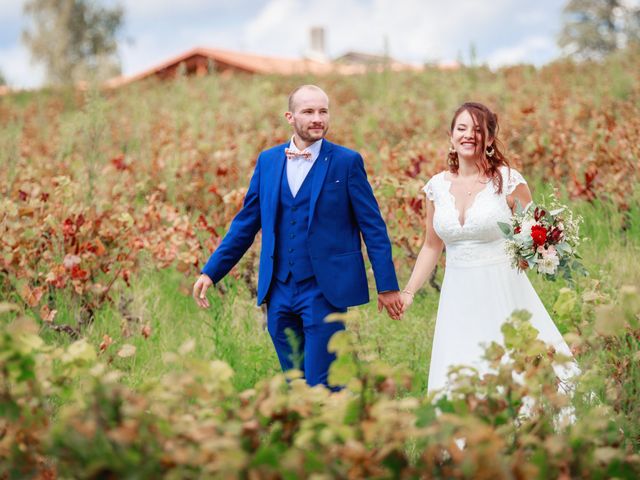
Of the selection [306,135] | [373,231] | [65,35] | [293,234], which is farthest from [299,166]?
[65,35]


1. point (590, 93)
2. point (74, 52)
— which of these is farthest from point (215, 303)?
point (74, 52)

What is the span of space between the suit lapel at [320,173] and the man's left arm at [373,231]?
134mm

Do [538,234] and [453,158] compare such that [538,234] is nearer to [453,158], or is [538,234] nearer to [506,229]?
[506,229]

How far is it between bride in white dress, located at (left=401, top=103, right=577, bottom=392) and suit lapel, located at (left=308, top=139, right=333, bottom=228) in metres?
0.66

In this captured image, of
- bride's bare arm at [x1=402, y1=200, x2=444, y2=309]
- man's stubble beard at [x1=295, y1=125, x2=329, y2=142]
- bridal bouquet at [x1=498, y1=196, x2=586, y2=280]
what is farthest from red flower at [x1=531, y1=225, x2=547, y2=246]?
man's stubble beard at [x1=295, y1=125, x2=329, y2=142]

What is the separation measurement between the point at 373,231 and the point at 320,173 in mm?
390

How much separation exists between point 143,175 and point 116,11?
4098cm

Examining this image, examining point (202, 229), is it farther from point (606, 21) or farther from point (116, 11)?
point (606, 21)

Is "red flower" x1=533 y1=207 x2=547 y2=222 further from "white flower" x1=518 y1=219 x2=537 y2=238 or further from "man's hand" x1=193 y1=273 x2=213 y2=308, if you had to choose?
"man's hand" x1=193 y1=273 x2=213 y2=308

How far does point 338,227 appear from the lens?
12.9 ft

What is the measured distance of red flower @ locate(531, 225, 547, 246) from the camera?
12.2 feet

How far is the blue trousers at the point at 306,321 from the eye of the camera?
151 inches

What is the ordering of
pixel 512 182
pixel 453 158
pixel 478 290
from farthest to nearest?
pixel 453 158 → pixel 512 182 → pixel 478 290

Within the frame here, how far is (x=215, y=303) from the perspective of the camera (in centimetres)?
570
